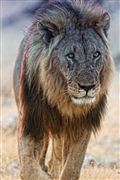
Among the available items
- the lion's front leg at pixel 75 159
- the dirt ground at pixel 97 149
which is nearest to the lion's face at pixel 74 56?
the lion's front leg at pixel 75 159

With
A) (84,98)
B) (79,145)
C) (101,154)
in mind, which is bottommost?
(101,154)

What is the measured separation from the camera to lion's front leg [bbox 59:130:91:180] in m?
6.40

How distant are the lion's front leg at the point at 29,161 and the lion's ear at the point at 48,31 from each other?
88 cm

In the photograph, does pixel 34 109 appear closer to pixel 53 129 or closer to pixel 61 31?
pixel 53 129

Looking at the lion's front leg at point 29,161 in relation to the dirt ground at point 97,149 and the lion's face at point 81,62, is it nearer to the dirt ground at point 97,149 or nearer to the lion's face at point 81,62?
the lion's face at point 81,62

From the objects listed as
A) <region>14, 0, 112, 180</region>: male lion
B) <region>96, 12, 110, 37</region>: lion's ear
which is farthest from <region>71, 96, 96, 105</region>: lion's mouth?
<region>96, 12, 110, 37</region>: lion's ear

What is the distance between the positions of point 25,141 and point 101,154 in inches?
226

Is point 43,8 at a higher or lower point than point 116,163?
higher

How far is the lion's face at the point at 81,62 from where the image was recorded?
5594 millimetres

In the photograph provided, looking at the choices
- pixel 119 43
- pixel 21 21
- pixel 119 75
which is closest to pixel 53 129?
pixel 119 75

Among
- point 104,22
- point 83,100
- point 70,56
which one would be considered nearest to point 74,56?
point 70,56

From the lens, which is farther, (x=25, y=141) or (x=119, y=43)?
(x=119, y=43)

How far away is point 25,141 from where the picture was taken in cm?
616

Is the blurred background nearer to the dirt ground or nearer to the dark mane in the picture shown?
the dirt ground
